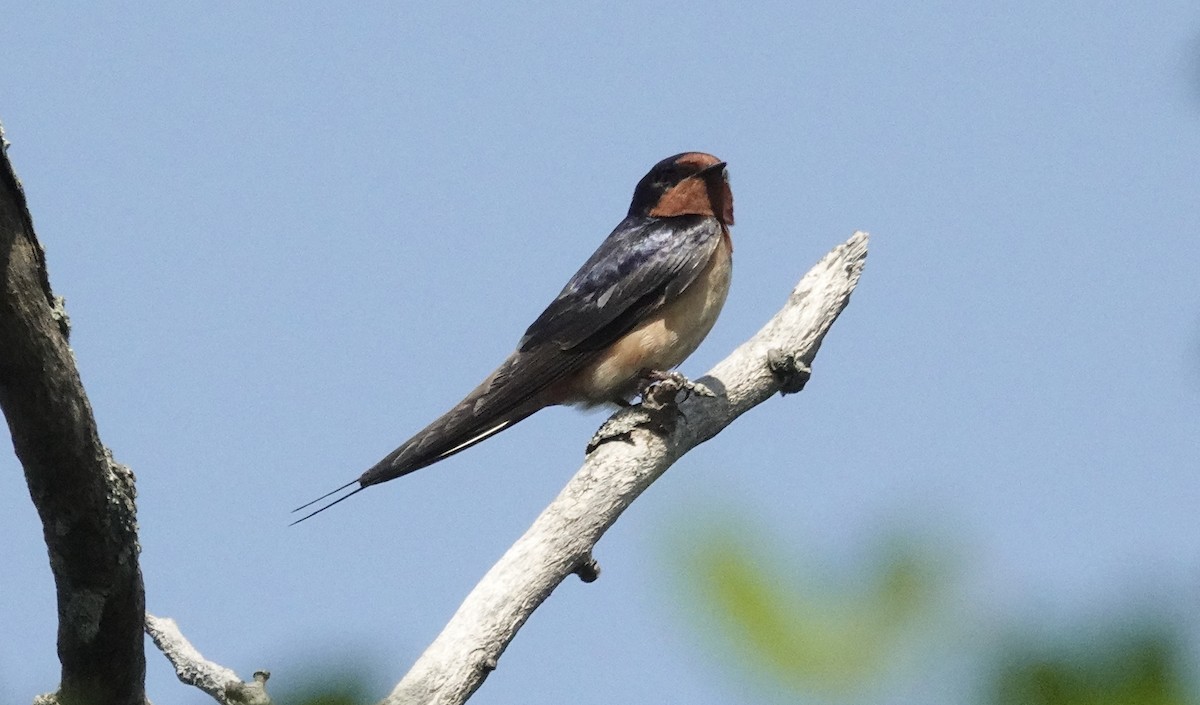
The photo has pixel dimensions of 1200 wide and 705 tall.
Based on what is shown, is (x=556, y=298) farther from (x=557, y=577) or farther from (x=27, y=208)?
(x=27, y=208)

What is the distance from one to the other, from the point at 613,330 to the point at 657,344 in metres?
0.25

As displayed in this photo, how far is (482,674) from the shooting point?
3.78m

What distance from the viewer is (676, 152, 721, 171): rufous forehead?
761cm

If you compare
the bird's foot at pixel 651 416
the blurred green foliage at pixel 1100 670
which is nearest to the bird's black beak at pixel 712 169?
the bird's foot at pixel 651 416

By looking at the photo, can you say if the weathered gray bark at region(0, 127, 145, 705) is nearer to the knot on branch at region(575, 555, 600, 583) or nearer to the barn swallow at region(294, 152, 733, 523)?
the knot on branch at region(575, 555, 600, 583)

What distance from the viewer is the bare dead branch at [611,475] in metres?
3.77

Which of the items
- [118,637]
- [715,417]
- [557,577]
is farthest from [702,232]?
[118,637]

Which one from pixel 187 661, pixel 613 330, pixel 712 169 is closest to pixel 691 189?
pixel 712 169

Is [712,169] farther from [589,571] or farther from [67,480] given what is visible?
[67,480]

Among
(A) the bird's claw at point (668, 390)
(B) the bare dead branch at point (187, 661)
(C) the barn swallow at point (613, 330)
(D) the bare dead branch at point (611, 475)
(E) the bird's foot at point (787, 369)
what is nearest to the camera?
(B) the bare dead branch at point (187, 661)

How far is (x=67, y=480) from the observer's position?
2678mm

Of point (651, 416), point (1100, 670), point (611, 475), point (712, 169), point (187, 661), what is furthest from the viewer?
point (712, 169)

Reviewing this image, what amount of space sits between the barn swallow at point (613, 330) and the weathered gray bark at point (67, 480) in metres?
2.92

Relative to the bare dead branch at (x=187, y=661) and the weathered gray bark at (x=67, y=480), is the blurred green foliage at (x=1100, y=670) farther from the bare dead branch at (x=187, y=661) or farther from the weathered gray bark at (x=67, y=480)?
the bare dead branch at (x=187, y=661)
